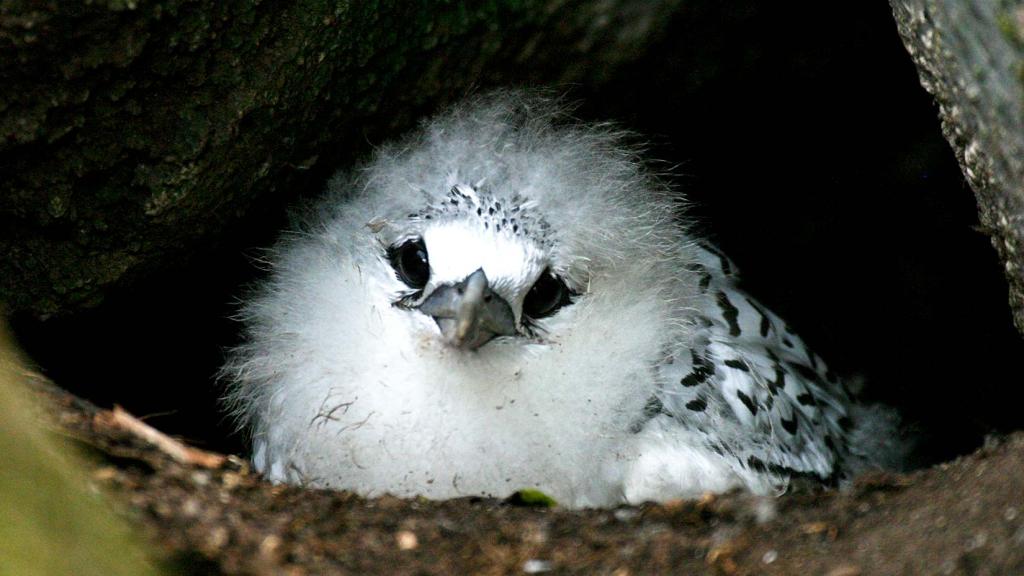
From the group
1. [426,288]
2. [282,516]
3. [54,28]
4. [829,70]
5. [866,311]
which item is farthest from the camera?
[866,311]

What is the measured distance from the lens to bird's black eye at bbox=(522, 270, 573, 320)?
3510 millimetres

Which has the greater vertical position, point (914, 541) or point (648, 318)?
point (648, 318)

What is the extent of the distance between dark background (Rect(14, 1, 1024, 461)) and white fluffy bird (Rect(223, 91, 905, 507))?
0.36m

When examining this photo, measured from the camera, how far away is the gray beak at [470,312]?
3.12 metres

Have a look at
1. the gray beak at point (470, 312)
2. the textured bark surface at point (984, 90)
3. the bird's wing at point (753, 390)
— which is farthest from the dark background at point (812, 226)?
the textured bark surface at point (984, 90)

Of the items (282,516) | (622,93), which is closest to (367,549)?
(282,516)

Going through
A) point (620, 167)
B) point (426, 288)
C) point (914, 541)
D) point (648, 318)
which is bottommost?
point (914, 541)

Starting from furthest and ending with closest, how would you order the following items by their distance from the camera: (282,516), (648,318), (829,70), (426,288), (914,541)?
(829,70) → (648,318) → (426,288) → (282,516) → (914,541)

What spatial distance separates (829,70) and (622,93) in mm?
981

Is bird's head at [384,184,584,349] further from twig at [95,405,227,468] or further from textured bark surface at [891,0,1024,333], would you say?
textured bark surface at [891,0,1024,333]

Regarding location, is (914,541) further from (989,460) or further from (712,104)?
(712,104)

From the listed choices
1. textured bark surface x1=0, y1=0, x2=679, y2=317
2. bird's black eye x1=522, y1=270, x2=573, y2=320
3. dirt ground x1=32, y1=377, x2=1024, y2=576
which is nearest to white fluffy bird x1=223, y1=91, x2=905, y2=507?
bird's black eye x1=522, y1=270, x2=573, y2=320

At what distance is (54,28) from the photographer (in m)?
2.76

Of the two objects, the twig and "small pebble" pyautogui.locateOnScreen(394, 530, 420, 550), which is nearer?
"small pebble" pyautogui.locateOnScreen(394, 530, 420, 550)
